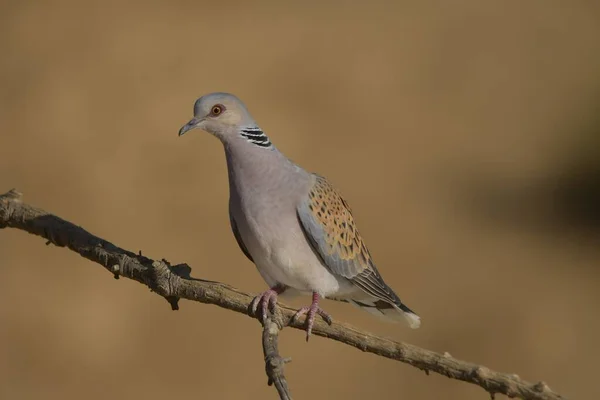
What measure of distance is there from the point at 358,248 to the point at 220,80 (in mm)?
5803

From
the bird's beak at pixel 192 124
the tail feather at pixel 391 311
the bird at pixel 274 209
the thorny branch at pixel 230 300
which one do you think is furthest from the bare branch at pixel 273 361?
the tail feather at pixel 391 311

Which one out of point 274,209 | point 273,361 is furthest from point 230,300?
point 274,209

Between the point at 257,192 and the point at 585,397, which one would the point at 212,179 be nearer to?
the point at 585,397

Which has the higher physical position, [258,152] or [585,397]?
[258,152]

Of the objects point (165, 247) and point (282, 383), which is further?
point (165, 247)

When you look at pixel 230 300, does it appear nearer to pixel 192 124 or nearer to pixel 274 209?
pixel 274 209

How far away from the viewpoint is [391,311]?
3607mm

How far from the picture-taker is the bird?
121 inches

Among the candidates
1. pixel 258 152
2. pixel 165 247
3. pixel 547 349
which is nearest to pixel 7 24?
pixel 165 247

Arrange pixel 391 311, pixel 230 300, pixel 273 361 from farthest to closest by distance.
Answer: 1. pixel 391 311
2. pixel 230 300
3. pixel 273 361

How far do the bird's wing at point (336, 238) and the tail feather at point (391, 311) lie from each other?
0.05m

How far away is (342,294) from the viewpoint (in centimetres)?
355

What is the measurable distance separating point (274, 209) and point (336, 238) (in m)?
0.32

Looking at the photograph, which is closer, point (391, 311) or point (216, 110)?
point (216, 110)
